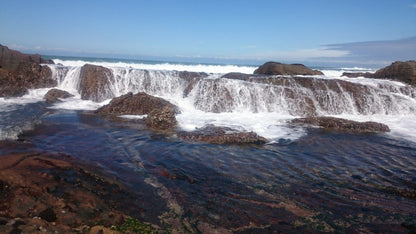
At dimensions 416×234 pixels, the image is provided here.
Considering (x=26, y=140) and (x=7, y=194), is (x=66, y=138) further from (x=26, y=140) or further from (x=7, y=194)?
(x=7, y=194)

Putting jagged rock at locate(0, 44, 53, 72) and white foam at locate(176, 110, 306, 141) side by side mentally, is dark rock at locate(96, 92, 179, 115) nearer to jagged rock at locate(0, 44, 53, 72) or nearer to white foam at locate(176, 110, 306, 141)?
white foam at locate(176, 110, 306, 141)

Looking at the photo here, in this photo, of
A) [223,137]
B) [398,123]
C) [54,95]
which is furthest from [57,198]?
[398,123]

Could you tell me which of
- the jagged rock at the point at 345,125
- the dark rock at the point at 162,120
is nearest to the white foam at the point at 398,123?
the jagged rock at the point at 345,125

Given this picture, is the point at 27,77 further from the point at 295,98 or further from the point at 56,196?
the point at 56,196

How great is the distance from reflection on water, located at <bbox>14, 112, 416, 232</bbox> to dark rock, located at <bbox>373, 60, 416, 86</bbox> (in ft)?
30.8

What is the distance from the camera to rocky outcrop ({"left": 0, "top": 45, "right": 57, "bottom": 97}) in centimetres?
1514

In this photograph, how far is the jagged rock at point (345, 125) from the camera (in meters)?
9.51

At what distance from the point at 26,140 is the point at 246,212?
17.8 feet

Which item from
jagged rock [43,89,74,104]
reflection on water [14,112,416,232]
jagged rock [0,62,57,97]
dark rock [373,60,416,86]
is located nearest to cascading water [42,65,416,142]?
dark rock [373,60,416,86]

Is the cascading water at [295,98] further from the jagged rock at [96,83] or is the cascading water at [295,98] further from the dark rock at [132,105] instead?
the dark rock at [132,105]

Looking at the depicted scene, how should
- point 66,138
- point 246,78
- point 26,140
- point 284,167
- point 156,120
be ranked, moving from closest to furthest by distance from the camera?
point 284,167
point 26,140
point 66,138
point 156,120
point 246,78

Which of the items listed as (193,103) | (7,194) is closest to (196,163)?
(7,194)

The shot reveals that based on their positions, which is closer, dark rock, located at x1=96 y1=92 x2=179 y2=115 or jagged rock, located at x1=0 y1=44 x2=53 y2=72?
dark rock, located at x1=96 y1=92 x2=179 y2=115

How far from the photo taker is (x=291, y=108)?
1280 cm
